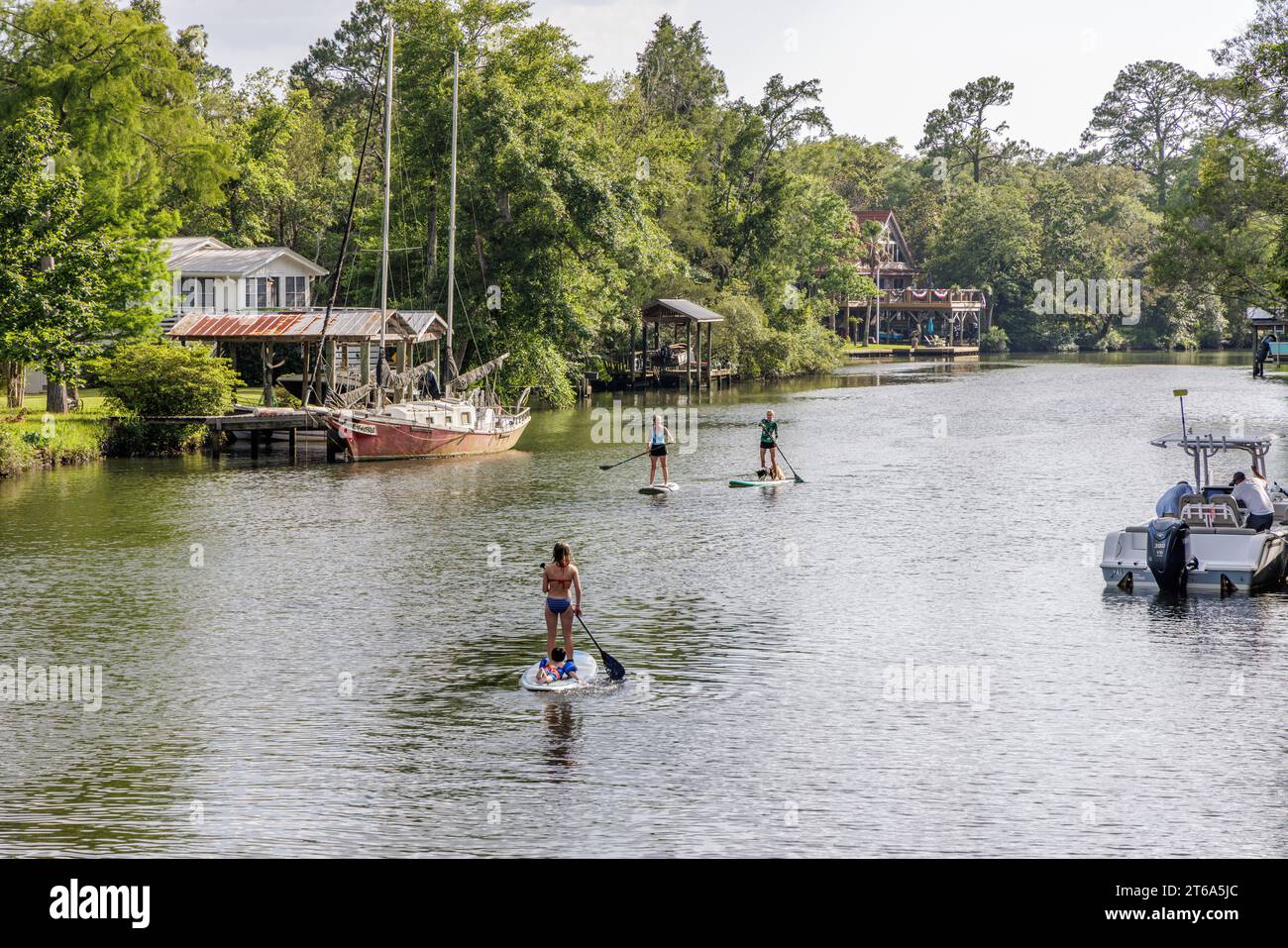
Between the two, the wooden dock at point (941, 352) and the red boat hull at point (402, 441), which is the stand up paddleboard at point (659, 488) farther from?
the wooden dock at point (941, 352)

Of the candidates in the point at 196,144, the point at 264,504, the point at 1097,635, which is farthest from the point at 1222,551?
the point at 196,144

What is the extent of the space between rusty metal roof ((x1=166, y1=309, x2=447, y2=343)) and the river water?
13.4 meters

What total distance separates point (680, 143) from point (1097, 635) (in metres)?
74.9

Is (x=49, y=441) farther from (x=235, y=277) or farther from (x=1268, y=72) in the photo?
(x=1268, y=72)

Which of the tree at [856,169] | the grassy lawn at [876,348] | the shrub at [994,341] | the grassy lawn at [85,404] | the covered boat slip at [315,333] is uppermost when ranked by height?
the tree at [856,169]

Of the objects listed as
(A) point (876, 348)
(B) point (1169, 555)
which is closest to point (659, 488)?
(B) point (1169, 555)

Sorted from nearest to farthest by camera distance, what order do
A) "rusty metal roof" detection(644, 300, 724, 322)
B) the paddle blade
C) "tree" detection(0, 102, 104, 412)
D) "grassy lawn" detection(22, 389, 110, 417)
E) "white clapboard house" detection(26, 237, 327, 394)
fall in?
1. the paddle blade
2. "tree" detection(0, 102, 104, 412)
3. "grassy lawn" detection(22, 389, 110, 417)
4. "white clapboard house" detection(26, 237, 327, 394)
5. "rusty metal roof" detection(644, 300, 724, 322)

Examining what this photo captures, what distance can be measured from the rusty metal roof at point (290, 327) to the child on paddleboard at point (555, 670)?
120 feet

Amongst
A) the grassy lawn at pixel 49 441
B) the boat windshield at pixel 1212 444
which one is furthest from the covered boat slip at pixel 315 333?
the boat windshield at pixel 1212 444

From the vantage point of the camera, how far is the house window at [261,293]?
73688 millimetres

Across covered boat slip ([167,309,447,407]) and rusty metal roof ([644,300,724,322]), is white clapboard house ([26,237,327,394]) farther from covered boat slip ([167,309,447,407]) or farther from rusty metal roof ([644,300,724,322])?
rusty metal roof ([644,300,724,322])

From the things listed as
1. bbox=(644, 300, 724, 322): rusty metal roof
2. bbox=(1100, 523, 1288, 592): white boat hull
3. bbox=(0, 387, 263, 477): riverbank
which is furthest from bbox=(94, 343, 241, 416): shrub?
bbox=(644, 300, 724, 322): rusty metal roof

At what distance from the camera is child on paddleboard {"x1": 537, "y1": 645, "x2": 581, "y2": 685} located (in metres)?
21.1
